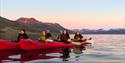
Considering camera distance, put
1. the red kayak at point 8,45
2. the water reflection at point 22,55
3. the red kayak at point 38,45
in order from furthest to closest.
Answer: the red kayak at point 38,45 < the red kayak at point 8,45 < the water reflection at point 22,55

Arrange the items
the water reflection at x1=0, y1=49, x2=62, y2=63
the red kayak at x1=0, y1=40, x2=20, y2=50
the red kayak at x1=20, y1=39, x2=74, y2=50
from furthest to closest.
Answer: the red kayak at x1=20, y1=39, x2=74, y2=50, the red kayak at x1=0, y1=40, x2=20, y2=50, the water reflection at x1=0, y1=49, x2=62, y2=63

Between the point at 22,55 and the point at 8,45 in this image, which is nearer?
the point at 8,45

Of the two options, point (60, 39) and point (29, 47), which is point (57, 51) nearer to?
point (60, 39)

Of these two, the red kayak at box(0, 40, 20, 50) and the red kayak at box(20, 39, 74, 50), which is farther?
the red kayak at box(20, 39, 74, 50)

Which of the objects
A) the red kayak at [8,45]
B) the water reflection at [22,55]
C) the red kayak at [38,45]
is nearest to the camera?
the water reflection at [22,55]

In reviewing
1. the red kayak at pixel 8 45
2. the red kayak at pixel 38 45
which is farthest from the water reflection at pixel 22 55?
the red kayak at pixel 8 45

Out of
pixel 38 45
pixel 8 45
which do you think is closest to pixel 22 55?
pixel 8 45

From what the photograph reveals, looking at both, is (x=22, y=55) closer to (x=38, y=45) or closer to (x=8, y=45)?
(x=8, y=45)

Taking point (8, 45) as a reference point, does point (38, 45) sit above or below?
below

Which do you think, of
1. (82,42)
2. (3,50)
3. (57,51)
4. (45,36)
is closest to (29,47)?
(3,50)

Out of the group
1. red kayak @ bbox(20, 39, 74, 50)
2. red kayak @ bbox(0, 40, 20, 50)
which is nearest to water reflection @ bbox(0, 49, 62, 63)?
red kayak @ bbox(20, 39, 74, 50)

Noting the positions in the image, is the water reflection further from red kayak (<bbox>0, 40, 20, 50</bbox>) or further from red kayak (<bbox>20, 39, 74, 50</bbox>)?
red kayak (<bbox>0, 40, 20, 50</bbox>)

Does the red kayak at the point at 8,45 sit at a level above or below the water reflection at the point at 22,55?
above

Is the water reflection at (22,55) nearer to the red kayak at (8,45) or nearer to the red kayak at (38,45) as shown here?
the red kayak at (38,45)
